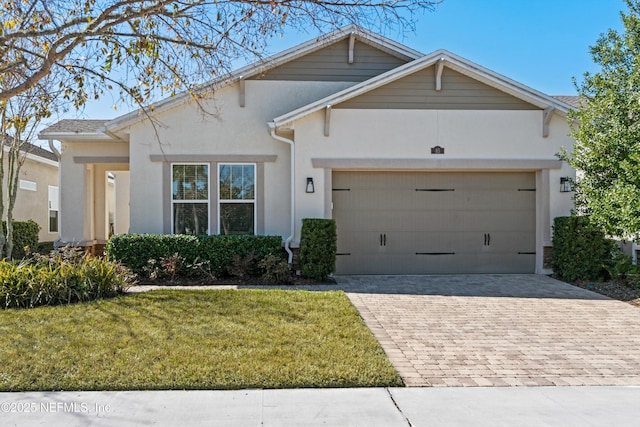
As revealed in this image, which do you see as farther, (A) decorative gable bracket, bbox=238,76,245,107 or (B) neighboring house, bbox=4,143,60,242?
(B) neighboring house, bbox=4,143,60,242

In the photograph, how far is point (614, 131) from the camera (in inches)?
375

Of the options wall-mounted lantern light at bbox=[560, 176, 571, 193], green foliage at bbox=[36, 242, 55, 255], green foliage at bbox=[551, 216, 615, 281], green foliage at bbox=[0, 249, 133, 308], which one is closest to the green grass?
green foliage at bbox=[0, 249, 133, 308]

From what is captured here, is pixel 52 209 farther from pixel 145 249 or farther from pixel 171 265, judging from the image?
pixel 171 265

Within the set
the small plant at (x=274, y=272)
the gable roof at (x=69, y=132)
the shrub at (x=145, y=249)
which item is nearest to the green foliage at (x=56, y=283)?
the shrub at (x=145, y=249)

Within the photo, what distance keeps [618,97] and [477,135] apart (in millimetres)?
3026

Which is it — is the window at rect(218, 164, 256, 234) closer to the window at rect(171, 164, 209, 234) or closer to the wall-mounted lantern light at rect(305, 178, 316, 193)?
the window at rect(171, 164, 209, 234)

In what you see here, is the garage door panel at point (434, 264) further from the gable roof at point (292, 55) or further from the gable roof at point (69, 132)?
the gable roof at point (69, 132)

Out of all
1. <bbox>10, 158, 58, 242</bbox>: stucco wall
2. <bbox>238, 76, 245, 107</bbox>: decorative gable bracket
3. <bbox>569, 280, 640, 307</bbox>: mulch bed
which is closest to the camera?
<bbox>569, 280, 640, 307</bbox>: mulch bed

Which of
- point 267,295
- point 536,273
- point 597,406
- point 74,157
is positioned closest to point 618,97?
point 536,273

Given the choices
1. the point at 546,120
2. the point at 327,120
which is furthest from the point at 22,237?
the point at 546,120

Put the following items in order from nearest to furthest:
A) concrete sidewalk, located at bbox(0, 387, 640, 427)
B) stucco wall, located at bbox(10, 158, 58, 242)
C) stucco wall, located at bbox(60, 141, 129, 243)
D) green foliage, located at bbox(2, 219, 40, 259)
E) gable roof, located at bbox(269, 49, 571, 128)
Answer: concrete sidewalk, located at bbox(0, 387, 640, 427) < gable roof, located at bbox(269, 49, 571, 128) < stucco wall, located at bbox(60, 141, 129, 243) < green foliage, located at bbox(2, 219, 40, 259) < stucco wall, located at bbox(10, 158, 58, 242)

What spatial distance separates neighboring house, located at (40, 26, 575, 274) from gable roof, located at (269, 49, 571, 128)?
0.09ft

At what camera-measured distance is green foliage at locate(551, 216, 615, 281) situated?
1065cm

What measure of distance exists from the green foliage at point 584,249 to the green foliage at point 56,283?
31.2 ft
